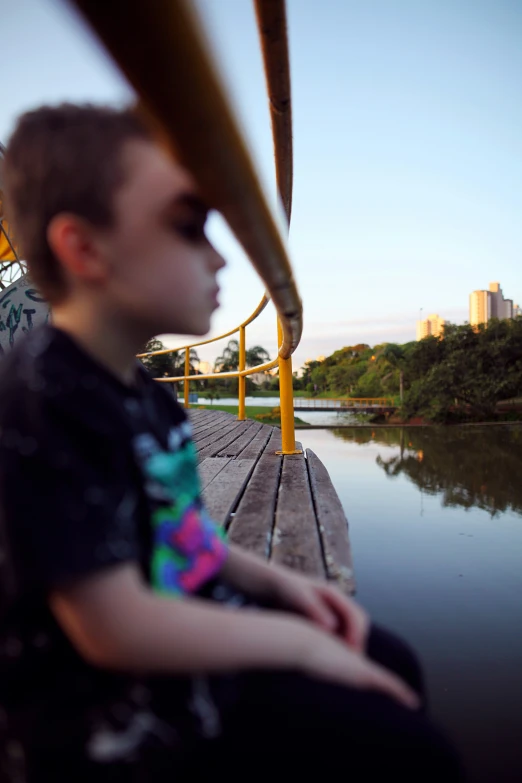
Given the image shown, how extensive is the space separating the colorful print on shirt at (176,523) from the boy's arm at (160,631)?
0.24 feet

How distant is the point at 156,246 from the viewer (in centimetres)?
45

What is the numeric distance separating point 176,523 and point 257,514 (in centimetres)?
88

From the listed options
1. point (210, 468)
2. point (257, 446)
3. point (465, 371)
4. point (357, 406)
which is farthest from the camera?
point (357, 406)

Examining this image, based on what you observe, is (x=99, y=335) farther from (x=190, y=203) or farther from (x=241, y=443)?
(x=241, y=443)

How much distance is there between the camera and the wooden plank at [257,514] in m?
1.10

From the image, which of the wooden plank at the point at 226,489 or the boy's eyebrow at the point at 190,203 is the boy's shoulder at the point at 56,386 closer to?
the boy's eyebrow at the point at 190,203

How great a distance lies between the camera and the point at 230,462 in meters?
2.20

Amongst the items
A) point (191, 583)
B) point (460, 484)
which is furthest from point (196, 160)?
point (460, 484)

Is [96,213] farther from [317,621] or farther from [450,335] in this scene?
[450,335]

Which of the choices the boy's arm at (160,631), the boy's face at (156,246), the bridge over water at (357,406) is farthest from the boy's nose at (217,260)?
the bridge over water at (357,406)

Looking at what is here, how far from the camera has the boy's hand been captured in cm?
54

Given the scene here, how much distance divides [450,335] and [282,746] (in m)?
19.0

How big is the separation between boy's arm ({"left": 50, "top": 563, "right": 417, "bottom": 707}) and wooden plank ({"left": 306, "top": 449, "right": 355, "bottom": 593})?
0.50 meters

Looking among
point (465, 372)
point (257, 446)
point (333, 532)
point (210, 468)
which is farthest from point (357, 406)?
point (333, 532)
